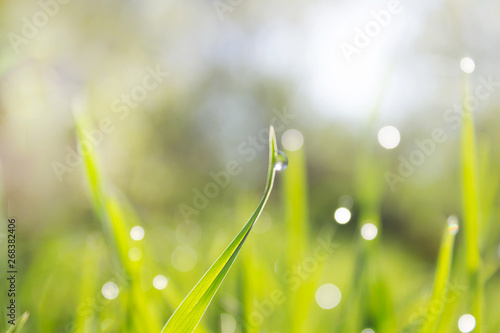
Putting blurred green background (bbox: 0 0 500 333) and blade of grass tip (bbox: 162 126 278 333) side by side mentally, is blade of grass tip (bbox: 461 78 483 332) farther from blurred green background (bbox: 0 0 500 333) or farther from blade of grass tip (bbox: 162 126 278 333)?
blade of grass tip (bbox: 162 126 278 333)

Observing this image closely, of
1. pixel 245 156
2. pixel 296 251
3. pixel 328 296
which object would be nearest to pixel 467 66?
pixel 296 251

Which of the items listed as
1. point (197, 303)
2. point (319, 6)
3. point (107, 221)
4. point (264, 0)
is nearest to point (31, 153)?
point (107, 221)

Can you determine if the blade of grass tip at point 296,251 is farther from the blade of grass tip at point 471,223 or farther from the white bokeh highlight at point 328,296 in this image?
the white bokeh highlight at point 328,296

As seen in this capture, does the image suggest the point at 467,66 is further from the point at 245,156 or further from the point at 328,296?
the point at 245,156

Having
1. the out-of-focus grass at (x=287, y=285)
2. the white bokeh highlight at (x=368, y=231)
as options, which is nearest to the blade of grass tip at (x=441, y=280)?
the out-of-focus grass at (x=287, y=285)

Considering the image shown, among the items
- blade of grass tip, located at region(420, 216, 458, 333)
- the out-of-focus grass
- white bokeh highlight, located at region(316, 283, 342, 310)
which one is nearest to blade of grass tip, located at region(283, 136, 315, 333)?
the out-of-focus grass

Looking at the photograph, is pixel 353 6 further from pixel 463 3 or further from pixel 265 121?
pixel 265 121
